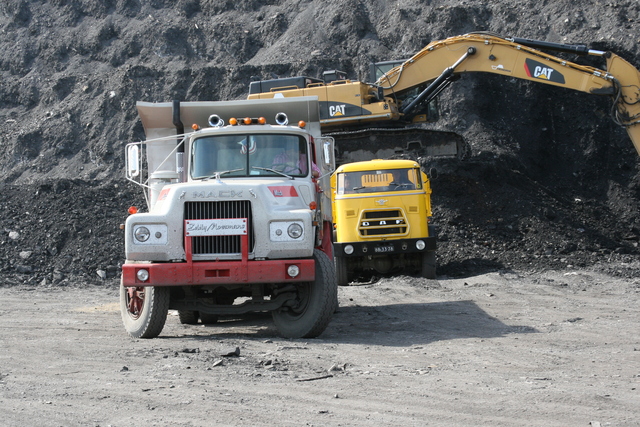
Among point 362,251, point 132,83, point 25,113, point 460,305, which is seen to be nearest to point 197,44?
point 132,83

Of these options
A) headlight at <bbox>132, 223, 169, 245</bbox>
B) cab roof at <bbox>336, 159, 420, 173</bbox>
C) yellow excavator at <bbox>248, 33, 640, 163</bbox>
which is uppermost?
yellow excavator at <bbox>248, 33, 640, 163</bbox>

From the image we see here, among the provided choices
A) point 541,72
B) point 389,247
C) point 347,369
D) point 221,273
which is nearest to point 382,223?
point 389,247

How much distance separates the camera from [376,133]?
21547 mm

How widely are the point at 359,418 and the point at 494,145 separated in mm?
21051

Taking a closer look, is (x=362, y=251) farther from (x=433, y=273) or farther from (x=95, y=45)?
(x=95, y=45)

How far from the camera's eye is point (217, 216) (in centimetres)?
867

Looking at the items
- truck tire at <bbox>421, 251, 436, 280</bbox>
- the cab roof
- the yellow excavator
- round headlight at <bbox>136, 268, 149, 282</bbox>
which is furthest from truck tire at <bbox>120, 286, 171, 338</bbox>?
the yellow excavator

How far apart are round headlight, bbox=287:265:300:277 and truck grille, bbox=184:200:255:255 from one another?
51 centimetres

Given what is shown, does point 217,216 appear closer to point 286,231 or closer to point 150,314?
point 286,231

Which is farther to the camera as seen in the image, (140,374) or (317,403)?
(140,374)

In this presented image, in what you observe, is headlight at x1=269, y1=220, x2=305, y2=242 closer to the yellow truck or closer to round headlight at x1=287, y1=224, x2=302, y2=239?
round headlight at x1=287, y1=224, x2=302, y2=239

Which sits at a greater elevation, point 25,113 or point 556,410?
point 25,113

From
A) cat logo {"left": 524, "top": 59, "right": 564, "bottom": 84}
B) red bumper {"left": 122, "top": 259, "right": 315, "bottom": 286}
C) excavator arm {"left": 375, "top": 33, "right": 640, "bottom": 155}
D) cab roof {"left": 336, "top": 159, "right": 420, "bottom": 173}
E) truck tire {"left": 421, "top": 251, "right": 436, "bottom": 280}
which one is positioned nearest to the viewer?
red bumper {"left": 122, "top": 259, "right": 315, "bottom": 286}

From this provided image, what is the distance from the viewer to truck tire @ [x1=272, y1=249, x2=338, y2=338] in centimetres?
871
